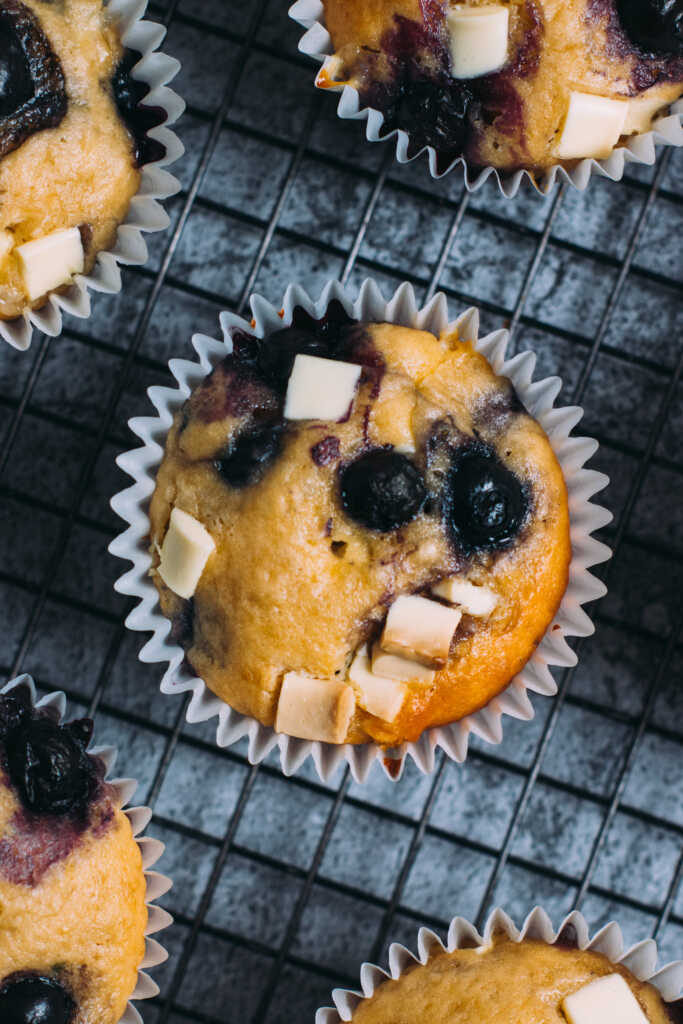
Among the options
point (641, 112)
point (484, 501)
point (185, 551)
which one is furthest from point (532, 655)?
point (641, 112)

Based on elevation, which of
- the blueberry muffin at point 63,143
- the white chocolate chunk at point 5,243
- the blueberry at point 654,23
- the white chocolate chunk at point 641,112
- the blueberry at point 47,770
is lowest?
the blueberry at point 47,770

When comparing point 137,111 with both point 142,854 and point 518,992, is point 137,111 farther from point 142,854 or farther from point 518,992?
point 518,992

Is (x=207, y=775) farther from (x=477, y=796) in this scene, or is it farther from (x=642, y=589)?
(x=642, y=589)

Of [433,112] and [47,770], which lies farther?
[433,112]

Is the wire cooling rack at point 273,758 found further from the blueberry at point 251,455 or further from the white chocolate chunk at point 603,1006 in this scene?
the blueberry at point 251,455

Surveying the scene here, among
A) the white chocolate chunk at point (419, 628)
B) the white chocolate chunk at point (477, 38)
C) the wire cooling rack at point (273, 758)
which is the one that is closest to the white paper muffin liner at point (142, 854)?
the wire cooling rack at point (273, 758)

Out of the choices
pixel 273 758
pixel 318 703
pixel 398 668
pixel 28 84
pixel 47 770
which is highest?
pixel 28 84

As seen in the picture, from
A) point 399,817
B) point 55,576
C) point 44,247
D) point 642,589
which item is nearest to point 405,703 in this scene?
point 399,817
